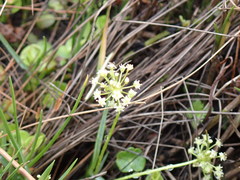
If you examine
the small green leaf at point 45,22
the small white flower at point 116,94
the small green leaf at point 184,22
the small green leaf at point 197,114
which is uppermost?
the small green leaf at point 45,22

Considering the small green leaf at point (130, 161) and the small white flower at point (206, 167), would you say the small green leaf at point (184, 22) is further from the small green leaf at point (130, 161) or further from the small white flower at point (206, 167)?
the small white flower at point (206, 167)

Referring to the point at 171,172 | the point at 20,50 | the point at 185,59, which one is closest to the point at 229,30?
the point at 185,59

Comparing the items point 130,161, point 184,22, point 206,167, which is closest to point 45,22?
point 184,22

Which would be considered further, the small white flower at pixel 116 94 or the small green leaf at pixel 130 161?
the small green leaf at pixel 130 161

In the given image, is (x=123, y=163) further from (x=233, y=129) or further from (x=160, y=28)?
(x=160, y=28)

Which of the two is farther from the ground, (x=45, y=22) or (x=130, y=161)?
(x=45, y=22)

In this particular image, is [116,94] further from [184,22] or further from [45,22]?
[45,22]

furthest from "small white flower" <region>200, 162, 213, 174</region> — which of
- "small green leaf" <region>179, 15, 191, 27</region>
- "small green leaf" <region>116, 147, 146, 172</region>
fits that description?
"small green leaf" <region>179, 15, 191, 27</region>

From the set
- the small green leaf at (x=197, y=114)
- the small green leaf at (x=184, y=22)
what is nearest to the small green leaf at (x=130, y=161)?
the small green leaf at (x=197, y=114)
